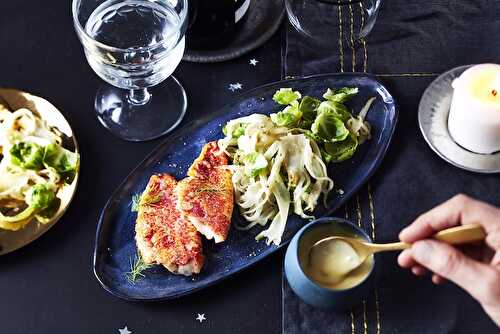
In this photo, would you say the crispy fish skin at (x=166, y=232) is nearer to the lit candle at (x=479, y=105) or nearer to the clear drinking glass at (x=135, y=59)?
the clear drinking glass at (x=135, y=59)

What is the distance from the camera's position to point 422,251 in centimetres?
136

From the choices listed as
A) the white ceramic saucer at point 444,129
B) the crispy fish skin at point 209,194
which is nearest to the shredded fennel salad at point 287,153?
the crispy fish skin at point 209,194

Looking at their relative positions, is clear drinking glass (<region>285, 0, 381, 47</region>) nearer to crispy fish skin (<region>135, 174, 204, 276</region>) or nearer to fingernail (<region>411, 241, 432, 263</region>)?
crispy fish skin (<region>135, 174, 204, 276</region>)

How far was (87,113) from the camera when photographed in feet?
6.13

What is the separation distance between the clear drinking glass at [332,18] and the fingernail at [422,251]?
0.72m

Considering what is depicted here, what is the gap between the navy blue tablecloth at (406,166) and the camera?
160cm

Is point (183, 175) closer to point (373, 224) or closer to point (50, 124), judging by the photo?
point (50, 124)

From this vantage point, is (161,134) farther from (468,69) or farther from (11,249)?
(468,69)

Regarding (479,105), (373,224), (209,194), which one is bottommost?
(373,224)

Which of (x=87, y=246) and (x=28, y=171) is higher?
(x=28, y=171)

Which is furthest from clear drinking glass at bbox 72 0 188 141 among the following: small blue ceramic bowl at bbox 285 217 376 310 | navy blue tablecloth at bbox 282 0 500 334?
small blue ceramic bowl at bbox 285 217 376 310

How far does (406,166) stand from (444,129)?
0.43 ft

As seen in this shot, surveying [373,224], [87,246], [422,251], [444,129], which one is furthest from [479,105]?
[87,246]

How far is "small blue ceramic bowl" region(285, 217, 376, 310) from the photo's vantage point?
1.50m
